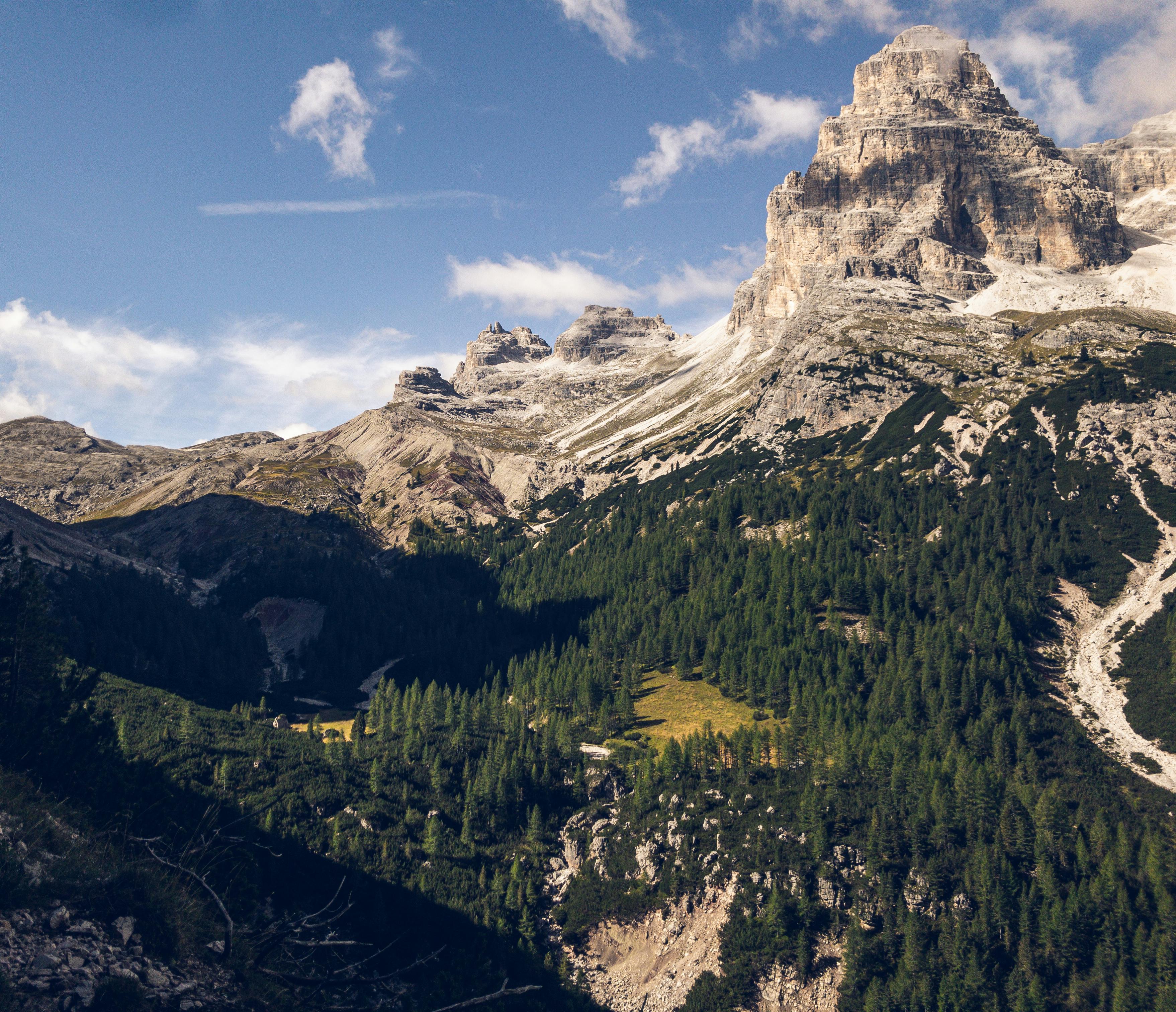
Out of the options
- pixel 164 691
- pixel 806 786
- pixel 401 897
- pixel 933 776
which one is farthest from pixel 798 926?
pixel 164 691

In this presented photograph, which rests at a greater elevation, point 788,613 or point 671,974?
point 788,613

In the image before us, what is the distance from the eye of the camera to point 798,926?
343ft

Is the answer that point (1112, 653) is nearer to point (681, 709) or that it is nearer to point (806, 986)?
point (681, 709)

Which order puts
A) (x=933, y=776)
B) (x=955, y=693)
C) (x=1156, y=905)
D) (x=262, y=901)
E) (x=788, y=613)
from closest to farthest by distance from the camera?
1. (x=262, y=901)
2. (x=1156, y=905)
3. (x=933, y=776)
4. (x=955, y=693)
5. (x=788, y=613)

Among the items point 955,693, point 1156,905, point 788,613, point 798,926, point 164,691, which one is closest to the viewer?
point 1156,905

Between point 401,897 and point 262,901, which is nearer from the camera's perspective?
point 262,901

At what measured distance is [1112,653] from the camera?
157 metres

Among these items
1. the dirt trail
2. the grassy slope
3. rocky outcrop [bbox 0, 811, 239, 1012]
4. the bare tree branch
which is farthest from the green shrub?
the dirt trail

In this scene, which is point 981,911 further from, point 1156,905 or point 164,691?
point 164,691

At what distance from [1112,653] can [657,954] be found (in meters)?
103

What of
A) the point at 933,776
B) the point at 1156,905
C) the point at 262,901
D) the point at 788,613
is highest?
the point at 788,613

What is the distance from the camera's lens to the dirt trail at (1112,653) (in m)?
134

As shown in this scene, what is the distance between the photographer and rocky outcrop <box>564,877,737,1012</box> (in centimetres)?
10519

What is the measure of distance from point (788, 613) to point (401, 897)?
102057 mm
